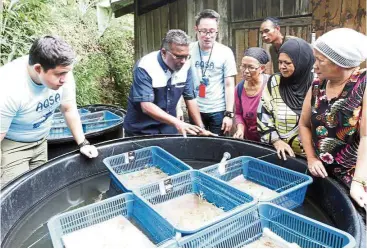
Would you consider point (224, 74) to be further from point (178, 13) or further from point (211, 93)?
point (178, 13)

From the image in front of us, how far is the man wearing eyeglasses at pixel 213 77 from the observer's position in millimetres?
3252

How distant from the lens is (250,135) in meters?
2.67

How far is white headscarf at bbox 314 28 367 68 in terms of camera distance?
61.7 inches

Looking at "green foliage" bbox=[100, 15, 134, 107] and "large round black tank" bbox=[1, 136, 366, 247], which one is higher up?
"green foliage" bbox=[100, 15, 134, 107]

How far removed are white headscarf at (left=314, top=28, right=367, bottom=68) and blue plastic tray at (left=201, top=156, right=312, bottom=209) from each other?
65 centimetres

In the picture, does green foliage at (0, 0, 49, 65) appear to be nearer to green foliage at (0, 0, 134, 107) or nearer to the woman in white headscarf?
green foliage at (0, 0, 134, 107)

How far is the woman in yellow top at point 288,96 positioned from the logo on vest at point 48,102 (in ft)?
4.58

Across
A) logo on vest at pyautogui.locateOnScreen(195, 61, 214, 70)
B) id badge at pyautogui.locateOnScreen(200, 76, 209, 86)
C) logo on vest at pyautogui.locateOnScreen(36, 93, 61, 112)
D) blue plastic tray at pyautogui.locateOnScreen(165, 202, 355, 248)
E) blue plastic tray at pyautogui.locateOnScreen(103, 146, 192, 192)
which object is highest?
logo on vest at pyautogui.locateOnScreen(195, 61, 214, 70)

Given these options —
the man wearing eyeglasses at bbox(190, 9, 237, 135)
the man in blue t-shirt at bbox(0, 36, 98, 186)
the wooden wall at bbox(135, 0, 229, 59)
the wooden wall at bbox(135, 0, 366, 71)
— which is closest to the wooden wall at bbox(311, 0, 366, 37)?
the wooden wall at bbox(135, 0, 366, 71)

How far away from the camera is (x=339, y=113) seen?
1686 mm

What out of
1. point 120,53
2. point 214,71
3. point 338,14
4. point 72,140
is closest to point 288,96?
point 214,71

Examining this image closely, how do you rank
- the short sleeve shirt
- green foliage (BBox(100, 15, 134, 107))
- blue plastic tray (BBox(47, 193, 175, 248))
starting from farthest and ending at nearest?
green foliage (BBox(100, 15, 134, 107)), the short sleeve shirt, blue plastic tray (BBox(47, 193, 175, 248))

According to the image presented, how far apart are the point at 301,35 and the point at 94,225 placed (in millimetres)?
3101

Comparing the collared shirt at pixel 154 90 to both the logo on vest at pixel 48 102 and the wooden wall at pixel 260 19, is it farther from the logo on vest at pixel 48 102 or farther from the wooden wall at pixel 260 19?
the wooden wall at pixel 260 19
